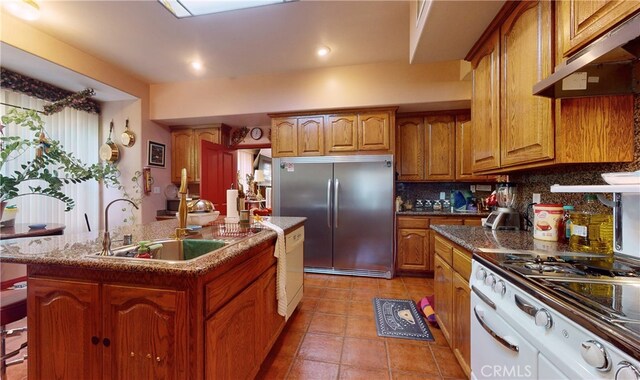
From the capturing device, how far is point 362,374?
1.57 m

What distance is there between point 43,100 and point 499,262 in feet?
15.5

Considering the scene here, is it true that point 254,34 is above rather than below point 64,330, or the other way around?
above

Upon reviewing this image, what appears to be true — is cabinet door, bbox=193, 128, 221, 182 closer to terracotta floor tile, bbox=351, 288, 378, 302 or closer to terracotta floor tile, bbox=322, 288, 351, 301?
terracotta floor tile, bbox=322, 288, 351, 301

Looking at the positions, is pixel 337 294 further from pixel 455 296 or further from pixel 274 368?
pixel 455 296

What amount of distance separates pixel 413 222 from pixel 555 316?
Result: 2.59 m

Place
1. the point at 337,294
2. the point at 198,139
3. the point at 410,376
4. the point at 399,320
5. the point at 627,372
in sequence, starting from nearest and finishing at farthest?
the point at 627,372
the point at 410,376
the point at 399,320
the point at 337,294
the point at 198,139

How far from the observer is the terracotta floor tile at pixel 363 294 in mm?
2645

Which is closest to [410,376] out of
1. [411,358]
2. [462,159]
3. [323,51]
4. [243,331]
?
[411,358]

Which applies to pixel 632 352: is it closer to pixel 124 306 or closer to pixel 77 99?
pixel 124 306

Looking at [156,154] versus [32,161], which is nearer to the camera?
[32,161]

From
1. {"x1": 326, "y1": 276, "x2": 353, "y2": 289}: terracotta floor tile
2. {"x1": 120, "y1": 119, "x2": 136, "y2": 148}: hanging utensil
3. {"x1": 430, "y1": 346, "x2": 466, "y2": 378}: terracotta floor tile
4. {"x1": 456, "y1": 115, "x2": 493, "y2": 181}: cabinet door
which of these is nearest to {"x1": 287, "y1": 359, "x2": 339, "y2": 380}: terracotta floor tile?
{"x1": 430, "y1": 346, "x2": 466, "y2": 378}: terracotta floor tile

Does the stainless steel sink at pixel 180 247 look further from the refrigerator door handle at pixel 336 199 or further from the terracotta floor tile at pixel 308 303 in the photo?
the refrigerator door handle at pixel 336 199

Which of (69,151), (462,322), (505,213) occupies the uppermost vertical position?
(69,151)

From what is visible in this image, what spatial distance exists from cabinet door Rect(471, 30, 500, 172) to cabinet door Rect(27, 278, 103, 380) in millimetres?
2356
